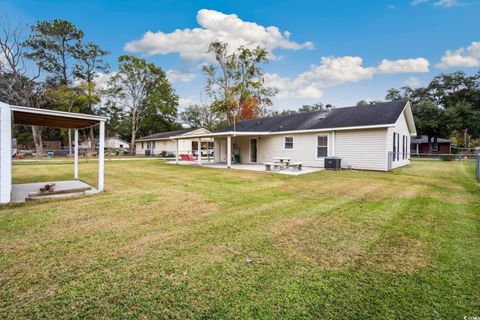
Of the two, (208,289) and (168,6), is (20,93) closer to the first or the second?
(168,6)

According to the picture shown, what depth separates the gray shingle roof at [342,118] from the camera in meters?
12.9

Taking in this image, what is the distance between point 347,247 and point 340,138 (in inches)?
448

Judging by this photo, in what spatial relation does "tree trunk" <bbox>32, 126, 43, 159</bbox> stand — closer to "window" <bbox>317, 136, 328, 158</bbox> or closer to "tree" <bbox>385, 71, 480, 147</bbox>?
"window" <bbox>317, 136, 328, 158</bbox>

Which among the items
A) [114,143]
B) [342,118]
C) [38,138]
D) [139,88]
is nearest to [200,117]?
[139,88]

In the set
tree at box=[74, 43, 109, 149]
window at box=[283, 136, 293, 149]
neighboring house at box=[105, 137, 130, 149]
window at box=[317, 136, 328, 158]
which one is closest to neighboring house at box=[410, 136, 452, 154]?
window at box=[317, 136, 328, 158]

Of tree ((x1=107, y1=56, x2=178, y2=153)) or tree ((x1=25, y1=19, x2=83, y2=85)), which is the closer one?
tree ((x1=25, y1=19, x2=83, y2=85))

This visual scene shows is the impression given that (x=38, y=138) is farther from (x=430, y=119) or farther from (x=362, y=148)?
(x=430, y=119)

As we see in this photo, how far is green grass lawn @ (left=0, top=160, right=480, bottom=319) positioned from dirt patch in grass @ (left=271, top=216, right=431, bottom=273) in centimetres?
2

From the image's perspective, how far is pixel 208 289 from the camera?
2.38 m

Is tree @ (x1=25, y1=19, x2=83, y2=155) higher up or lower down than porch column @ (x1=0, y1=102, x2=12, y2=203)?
higher up

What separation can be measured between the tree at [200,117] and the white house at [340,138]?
98.6ft

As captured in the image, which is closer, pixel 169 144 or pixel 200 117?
pixel 169 144

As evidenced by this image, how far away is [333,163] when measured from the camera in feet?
42.7

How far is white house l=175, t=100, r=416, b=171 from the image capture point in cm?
1245
